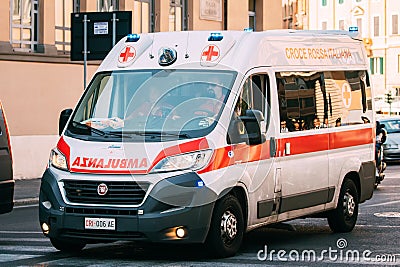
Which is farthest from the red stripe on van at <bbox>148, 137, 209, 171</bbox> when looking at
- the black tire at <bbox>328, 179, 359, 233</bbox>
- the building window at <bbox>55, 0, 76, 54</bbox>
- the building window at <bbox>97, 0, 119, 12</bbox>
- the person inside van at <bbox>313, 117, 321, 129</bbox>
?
the building window at <bbox>97, 0, 119, 12</bbox>

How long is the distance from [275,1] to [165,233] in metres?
26.9

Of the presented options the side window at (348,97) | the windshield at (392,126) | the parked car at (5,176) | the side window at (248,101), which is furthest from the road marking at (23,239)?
the windshield at (392,126)

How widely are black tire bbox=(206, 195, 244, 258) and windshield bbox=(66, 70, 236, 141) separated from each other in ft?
2.71

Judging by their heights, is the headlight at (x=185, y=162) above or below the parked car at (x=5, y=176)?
above

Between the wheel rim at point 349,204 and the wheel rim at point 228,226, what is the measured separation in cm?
320

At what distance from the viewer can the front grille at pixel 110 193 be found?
1052 cm

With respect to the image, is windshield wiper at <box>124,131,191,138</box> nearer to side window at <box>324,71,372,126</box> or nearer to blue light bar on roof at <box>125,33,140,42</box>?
blue light bar on roof at <box>125,33,140,42</box>

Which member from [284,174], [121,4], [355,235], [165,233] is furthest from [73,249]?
[121,4]

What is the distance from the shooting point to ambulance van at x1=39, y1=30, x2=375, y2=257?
1055 cm

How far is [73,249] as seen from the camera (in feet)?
38.1

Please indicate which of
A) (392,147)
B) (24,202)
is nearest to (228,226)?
(24,202)

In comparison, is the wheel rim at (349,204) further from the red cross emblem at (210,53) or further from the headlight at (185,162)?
the headlight at (185,162)

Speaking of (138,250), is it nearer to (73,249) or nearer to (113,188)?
(73,249)

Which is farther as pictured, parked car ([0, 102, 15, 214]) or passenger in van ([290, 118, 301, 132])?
parked car ([0, 102, 15, 214])
